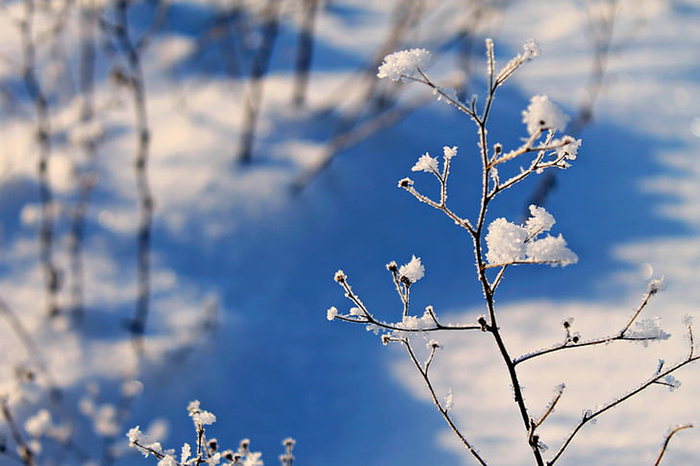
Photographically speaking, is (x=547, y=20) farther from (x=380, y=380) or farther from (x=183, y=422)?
(x=183, y=422)

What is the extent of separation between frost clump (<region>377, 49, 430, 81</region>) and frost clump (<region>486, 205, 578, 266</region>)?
9.4 inches

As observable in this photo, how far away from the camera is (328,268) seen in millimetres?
2414

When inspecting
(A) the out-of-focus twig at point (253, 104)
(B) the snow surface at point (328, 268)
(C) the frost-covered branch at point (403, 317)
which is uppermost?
(A) the out-of-focus twig at point (253, 104)

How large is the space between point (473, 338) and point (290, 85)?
1910 mm

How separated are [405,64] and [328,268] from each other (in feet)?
5.81

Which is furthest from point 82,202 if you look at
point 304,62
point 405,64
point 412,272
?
point 405,64

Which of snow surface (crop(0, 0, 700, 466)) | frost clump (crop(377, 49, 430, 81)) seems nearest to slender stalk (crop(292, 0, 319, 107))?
snow surface (crop(0, 0, 700, 466))

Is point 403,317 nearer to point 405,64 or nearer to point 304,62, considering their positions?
point 405,64

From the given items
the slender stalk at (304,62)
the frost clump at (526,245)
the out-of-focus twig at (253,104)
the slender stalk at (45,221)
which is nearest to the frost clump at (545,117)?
the frost clump at (526,245)

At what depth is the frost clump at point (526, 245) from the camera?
694mm

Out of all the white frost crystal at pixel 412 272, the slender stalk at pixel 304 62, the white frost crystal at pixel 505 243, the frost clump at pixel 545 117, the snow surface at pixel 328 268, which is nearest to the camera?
the frost clump at pixel 545 117

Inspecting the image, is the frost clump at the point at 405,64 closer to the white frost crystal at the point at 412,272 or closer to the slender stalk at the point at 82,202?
Result: the white frost crystal at the point at 412,272

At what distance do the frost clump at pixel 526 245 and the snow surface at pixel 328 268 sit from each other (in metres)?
1.13

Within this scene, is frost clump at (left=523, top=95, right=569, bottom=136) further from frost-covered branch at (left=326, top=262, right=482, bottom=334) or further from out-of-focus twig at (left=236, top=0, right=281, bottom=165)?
out-of-focus twig at (left=236, top=0, right=281, bottom=165)
